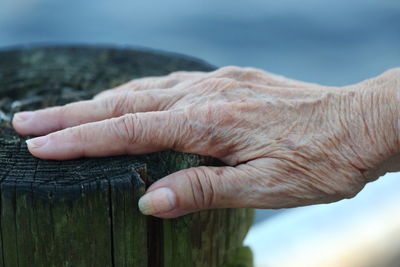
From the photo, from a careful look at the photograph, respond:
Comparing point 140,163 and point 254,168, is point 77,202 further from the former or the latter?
point 254,168

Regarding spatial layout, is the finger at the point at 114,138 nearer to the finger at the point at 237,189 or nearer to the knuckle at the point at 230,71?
the finger at the point at 237,189

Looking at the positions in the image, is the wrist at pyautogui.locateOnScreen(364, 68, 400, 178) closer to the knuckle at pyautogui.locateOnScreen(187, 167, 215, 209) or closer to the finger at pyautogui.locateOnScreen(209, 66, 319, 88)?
the finger at pyautogui.locateOnScreen(209, 66, 319, 88)

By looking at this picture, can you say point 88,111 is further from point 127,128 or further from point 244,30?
point 244,30

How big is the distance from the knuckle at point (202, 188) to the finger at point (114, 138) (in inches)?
8.3

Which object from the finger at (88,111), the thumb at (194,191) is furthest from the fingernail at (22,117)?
the thumb at (194,191)

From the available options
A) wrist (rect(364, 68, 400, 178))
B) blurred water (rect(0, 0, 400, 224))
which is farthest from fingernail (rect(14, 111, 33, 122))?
blurred water (rect(0, 0, 400, 224))

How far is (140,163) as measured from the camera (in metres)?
1.85

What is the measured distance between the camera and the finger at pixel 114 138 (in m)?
1.84

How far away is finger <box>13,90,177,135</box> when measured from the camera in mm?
2111

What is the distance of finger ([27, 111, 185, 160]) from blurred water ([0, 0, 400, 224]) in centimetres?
847

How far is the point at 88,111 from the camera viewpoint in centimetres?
217

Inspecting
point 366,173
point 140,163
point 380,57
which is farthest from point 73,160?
point 380,57

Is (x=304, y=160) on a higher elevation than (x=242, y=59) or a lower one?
higher

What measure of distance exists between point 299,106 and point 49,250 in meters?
1.11
